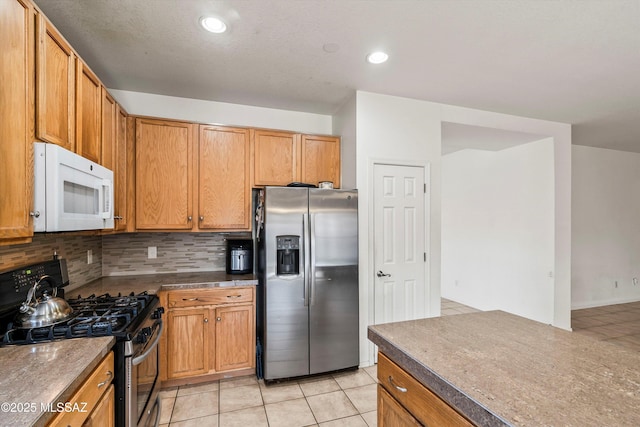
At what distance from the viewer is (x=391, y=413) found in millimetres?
1342

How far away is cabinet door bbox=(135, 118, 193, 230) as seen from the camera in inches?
107

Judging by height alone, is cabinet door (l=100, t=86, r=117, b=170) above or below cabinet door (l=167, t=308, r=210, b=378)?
above

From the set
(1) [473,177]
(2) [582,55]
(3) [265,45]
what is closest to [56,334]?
(3) [265,45]

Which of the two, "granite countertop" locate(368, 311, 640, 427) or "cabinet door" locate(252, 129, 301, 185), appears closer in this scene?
"granite countertop" locate(368, 311, 640, 427)

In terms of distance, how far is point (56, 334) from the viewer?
56.2 inches

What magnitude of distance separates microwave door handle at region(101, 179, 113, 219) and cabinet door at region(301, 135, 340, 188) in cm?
170

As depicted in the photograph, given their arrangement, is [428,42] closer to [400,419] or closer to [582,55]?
[582,55]

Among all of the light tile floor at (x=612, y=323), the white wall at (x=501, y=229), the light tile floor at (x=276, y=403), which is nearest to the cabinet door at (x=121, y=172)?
the light tile floor at (x=276, y=403)

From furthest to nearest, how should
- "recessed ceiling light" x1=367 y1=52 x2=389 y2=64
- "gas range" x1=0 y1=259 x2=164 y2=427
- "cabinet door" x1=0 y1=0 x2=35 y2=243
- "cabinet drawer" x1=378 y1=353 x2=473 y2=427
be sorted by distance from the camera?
"recessed ceiling light" x1=367 y1=52 x2=389 y2=64
"gas range" x1=0 y1=259 x2=164 y2=427
"cabinet door" x1=0 y1=0 x2=35 y2=243
"cabinet drawer" x1=378 y1=353 x2=473 y2=427

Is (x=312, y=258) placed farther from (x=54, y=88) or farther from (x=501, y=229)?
(x=501, y=229)

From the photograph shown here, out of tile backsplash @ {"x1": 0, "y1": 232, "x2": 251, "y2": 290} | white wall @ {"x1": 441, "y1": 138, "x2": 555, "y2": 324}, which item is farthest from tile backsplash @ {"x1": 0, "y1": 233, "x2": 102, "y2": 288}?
white wall @ {"x1": 441, "y1": 138, "x2": 555, "y2": 324}

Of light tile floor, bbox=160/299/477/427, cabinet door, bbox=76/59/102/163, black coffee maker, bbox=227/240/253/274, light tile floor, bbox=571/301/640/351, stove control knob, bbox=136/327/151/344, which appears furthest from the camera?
light tile floor, bbox=571/301/640/351

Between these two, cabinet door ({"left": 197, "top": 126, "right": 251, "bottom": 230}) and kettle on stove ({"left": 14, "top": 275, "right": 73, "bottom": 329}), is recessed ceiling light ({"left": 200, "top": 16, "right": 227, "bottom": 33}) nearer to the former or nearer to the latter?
cabinet door ({"left": 197, "top": 126, "right": 251, "bottom": 230})

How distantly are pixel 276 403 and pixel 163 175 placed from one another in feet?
7.14
